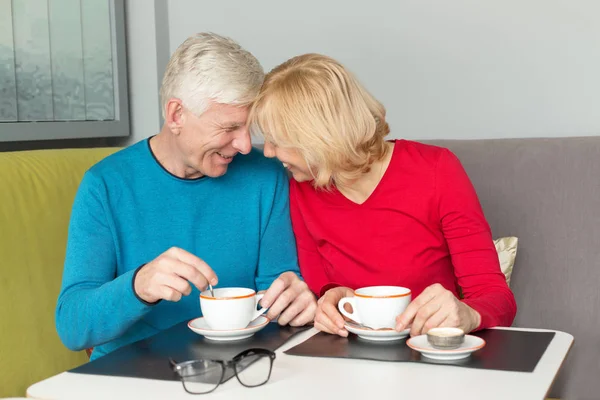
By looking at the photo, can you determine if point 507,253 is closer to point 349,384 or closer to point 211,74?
point 211,74

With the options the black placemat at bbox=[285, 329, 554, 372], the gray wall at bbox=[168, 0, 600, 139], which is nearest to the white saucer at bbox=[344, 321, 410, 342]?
the black placemat at bbox=[285, 329, 554, 372]

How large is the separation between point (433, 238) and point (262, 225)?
373mm

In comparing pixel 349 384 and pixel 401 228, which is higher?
pixel 401 228

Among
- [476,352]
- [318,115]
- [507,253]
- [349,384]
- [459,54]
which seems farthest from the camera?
[459,54]

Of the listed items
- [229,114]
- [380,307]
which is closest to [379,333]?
[380,307]

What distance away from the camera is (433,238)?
5.45 feet

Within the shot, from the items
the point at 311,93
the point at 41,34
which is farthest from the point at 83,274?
the point at 41,34

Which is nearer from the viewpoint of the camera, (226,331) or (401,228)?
(226,331)

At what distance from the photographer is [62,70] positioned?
244 cm

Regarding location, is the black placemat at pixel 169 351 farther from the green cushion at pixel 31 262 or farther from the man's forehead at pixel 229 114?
the green cushion at pixel 31 262

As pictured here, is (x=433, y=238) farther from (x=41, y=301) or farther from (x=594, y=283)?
(x=41, y=301)

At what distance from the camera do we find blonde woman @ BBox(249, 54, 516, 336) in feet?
5.05

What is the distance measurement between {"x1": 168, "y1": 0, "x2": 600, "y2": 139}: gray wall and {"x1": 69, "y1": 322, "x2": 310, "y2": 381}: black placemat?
4.17ft

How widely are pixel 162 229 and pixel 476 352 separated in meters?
0.74
